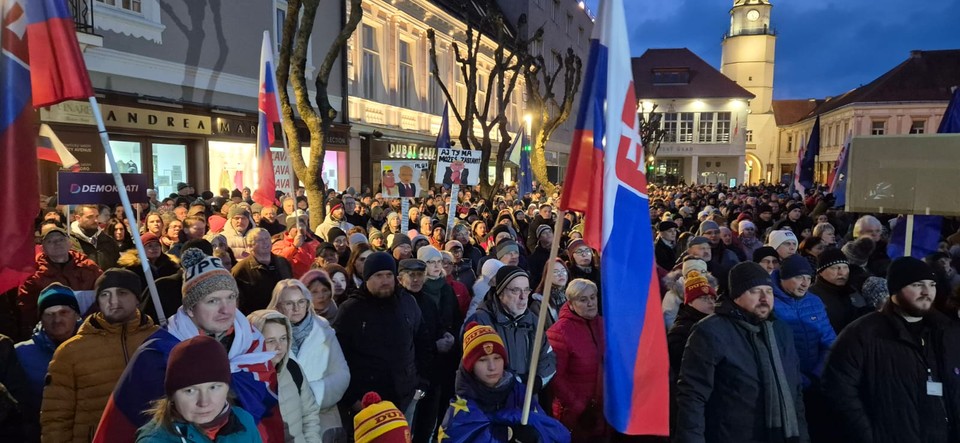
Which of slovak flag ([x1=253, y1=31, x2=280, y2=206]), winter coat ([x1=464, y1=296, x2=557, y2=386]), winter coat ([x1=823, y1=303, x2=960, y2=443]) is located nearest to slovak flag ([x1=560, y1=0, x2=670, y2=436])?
winter coat ([x1=464, y1=296, x2=557, y2=386])

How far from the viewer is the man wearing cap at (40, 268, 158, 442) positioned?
122 inches

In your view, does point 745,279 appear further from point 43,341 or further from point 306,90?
point 306,90

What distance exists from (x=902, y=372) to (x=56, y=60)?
4893mm

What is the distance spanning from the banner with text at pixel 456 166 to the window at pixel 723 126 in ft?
192

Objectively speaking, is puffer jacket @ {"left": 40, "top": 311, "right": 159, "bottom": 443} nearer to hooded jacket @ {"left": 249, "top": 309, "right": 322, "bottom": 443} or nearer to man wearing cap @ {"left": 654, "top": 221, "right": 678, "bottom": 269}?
hooded jacket @ {"left": 249, "top": 309, "right": 322, "bottom": 443}

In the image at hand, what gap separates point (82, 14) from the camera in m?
12.0

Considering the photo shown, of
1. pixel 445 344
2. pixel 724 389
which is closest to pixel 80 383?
pixel 445 344

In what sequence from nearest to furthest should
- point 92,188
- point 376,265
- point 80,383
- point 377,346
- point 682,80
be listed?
1. point 80,383
2. point 377,346
3. point 376,265
4. point 92,188
5. point 682,80

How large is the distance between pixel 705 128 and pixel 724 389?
215ft

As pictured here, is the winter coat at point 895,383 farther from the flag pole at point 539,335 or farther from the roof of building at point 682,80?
the roof of building at point 682,80

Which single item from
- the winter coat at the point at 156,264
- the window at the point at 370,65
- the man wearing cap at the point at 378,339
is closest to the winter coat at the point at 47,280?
the winter coat at the point at 156,264

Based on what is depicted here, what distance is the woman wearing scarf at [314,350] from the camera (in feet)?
12.5

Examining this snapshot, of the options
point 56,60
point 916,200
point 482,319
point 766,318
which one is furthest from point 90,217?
point 916,200

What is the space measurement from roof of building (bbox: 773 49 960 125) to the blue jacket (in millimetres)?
58923
